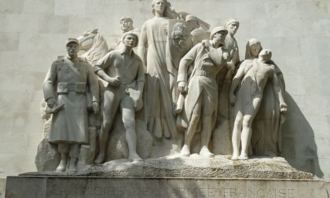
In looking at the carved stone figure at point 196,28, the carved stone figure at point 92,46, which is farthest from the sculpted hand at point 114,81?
the carved stone figure at point 196,28

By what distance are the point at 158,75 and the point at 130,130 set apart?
3.94 feet

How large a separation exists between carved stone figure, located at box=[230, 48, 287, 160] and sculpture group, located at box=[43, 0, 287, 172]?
0.02 metres

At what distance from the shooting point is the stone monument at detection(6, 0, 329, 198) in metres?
8.93

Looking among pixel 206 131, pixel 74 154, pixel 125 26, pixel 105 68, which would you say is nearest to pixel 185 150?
pixel 206 131

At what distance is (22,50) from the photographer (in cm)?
1093

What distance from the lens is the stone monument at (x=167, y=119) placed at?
893cm

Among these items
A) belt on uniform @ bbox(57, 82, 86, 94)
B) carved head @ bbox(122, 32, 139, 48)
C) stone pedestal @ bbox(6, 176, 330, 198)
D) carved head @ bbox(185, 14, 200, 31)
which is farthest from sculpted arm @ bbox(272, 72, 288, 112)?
belt on uniform @ bbox(57, 82, 86, 94)

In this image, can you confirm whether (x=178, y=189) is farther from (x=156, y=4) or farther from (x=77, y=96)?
(x=156, y=4)

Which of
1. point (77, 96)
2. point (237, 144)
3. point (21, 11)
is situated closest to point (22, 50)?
point (21, 11)

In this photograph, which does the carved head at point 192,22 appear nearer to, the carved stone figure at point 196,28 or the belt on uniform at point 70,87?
the carved stone figure at point 196,28

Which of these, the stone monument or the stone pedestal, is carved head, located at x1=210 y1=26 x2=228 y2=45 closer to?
the stone monument

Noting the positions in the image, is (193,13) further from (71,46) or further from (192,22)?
(71,46)

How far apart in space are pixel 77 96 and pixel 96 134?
2.47ft

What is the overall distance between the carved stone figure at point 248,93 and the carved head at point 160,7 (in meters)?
1.85
